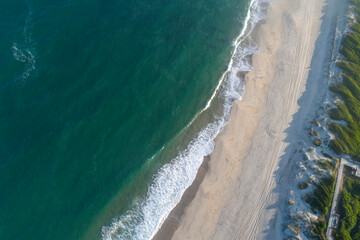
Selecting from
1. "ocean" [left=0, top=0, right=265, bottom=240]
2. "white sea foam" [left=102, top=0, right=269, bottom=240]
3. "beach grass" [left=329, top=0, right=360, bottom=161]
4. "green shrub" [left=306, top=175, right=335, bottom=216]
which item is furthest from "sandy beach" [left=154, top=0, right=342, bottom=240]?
"green shrub" [left=306, top=175, right=335, bottom=216]

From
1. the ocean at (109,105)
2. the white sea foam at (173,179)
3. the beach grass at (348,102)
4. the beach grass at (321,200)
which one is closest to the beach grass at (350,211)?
the beach grass at (321,200)

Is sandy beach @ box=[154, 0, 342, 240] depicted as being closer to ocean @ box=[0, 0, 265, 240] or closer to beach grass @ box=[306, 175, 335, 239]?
ocean @ box=[0, 0, 265, 240]

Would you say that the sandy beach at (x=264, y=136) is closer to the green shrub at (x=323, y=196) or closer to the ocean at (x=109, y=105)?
the ocean at (x=109, y=105)

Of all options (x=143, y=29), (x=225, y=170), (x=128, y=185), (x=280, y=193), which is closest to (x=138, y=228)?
(x=128, y=185)

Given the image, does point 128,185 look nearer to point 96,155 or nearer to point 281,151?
point 96,155

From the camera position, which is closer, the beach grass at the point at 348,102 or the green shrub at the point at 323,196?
the green shrub at the point at 323,196

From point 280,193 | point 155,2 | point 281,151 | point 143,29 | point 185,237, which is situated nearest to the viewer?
point 185,237

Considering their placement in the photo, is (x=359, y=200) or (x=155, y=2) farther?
(x=155, y=2)

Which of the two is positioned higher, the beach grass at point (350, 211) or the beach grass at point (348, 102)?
the beach grass at point (348, 102)

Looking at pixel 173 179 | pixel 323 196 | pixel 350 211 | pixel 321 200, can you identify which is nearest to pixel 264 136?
pixel 323 196
